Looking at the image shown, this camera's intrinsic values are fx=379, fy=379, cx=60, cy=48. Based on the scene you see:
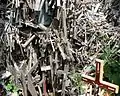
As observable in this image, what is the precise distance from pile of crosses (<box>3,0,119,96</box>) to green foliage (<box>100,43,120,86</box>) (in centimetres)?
7

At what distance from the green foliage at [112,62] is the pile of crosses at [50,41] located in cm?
7

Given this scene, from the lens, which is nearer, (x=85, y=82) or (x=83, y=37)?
(x=85, y=82)

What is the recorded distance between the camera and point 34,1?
2.69 metres

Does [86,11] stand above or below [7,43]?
above

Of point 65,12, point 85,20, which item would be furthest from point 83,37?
point 65,12

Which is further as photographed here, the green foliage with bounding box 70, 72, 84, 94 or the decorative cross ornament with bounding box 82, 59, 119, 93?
the green foliage with bounding box 70, 72, 84, 94

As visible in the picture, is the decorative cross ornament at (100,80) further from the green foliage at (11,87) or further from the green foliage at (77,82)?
the green foliage at (11,87)

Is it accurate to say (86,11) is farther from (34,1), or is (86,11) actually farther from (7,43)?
(7,43)

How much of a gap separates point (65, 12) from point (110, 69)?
540 mm

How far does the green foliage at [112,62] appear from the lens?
2773 mm

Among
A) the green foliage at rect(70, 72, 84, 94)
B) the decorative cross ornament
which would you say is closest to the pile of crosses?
the green foliage at rect(70, 72, 84, 94)

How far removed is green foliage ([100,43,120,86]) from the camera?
9.10 feet

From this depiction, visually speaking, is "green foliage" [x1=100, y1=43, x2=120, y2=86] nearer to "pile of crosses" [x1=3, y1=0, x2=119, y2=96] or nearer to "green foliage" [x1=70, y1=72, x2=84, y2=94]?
"pile of crosses" [x1=3, y1=0, x2=119, y2=96]

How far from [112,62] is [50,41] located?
19.3 inches
